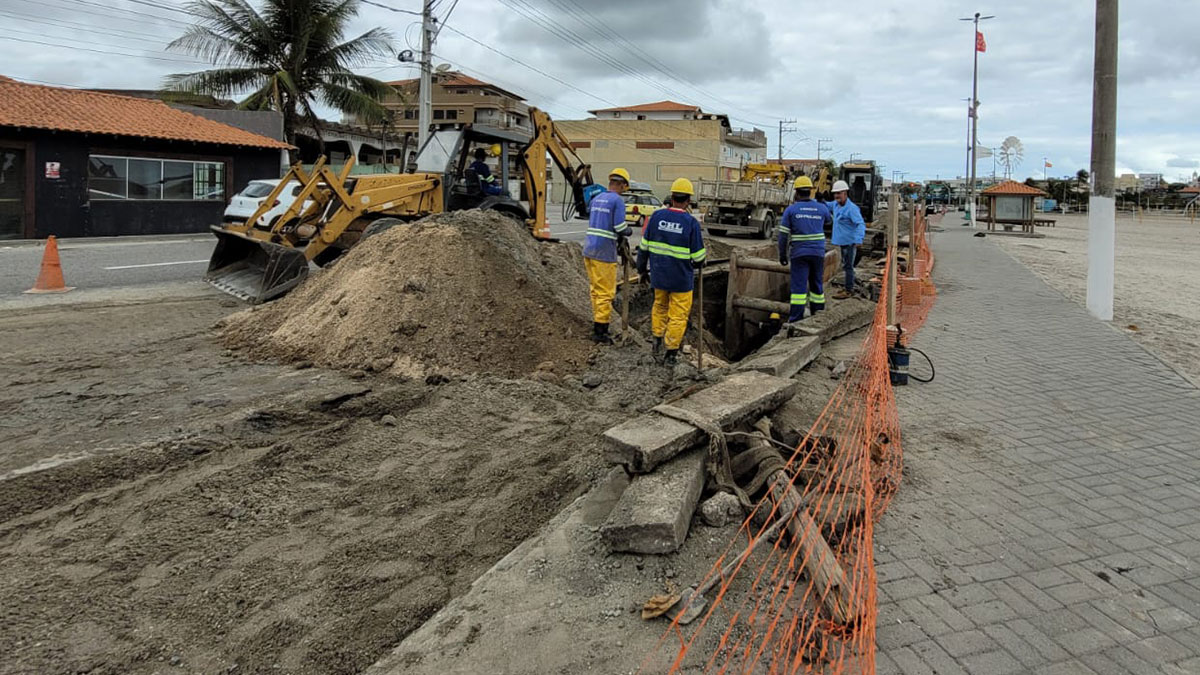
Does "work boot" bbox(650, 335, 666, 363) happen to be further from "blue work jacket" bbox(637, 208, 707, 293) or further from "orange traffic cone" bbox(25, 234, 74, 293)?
"orange traffic cone" bbox(25, 234, 74, 293)

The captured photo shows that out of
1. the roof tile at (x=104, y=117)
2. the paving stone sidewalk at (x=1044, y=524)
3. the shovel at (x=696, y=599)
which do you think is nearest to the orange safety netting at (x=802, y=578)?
the shovel at (x=696, y=599)

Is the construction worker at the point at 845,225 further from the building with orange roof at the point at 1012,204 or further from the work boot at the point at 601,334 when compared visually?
the building with orange roof at the point at 1012,204

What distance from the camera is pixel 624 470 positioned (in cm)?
390

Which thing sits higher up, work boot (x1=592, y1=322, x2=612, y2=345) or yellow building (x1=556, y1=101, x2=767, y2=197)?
yellow building (x1=556, y1=101, x2=767, y2=197)

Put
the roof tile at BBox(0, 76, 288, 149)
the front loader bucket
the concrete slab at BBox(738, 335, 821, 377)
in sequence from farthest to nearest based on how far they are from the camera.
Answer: the roof tile at BBox(0, 76, 288, 149), the front loader bucket, the concrete slab at BBox(738, 335, 821, 377)

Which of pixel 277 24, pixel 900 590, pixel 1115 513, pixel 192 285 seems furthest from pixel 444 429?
pixel 277 24

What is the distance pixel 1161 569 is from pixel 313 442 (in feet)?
15.5

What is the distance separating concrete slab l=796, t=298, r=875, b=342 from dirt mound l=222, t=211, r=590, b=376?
2.39m

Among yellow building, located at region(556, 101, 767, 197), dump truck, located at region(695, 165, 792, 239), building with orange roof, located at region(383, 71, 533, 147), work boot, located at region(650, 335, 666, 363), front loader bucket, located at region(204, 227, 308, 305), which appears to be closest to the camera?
work boot, located at region(650, 335, 666, 363)

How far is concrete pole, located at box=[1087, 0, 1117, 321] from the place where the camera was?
9914 mm

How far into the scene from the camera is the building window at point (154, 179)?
66.9 ft

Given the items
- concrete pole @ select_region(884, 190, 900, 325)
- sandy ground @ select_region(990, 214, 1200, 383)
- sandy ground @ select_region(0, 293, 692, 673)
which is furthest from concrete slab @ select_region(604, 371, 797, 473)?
sandy ground @ select_region(990, 214, 1200, 383)

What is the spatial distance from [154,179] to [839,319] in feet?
68.3

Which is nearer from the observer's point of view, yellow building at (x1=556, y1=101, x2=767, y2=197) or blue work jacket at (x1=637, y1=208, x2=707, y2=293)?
blue work jacket at (x1=637, y1=208, x2=707, y2=293)
